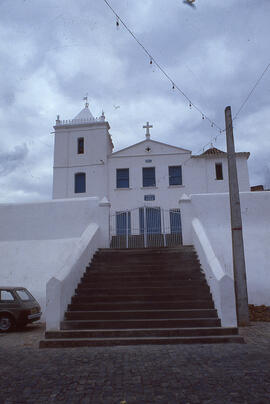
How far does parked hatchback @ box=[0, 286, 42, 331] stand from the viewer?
30.8ft

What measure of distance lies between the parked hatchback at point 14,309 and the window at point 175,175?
15168mm

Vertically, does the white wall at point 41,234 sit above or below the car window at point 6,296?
above

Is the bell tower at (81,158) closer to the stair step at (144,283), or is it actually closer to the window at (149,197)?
the window at (149,197)

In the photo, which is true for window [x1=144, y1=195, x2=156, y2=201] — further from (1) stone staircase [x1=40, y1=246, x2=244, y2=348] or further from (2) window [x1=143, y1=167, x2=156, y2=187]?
(1) stone staircase [x1=40, y1=246, x2=244, y2=348]

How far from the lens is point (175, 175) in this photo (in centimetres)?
2347

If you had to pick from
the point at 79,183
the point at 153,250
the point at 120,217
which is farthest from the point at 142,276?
the point at 79,183

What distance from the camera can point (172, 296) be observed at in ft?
28.6

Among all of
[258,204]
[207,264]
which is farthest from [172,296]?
[258,204]

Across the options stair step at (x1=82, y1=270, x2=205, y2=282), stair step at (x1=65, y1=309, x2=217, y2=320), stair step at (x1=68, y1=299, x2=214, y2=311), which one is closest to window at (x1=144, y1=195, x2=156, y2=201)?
stair step at (x1=82, y1=270, x2=205, y2=282)

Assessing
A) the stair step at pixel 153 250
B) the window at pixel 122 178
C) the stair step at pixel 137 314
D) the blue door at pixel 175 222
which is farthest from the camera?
the window at pixel 122 178

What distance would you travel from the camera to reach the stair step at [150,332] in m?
7.33

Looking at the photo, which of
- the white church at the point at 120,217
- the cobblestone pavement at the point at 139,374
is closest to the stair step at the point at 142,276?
the white church at the point at 120,217

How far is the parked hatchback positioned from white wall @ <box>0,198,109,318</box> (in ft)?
4.66

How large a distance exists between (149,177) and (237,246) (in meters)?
14.6
